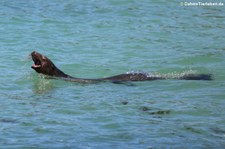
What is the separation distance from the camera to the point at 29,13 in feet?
52.5

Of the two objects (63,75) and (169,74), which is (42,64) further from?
(169,74)

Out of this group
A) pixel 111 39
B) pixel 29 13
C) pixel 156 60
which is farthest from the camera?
pixel 29 13

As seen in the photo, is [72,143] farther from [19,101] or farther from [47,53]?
[47,53]

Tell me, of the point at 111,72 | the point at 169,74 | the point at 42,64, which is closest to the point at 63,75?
the point at 42,64

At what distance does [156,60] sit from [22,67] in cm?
242

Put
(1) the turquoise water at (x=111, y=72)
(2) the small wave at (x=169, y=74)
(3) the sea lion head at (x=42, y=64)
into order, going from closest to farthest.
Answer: (1) the turquoise water at (x=111, y=72) → (3) the sea lion head at (x=42, y=64) → (2) the small wave at (x=169, y=74)

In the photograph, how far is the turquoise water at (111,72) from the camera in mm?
7727

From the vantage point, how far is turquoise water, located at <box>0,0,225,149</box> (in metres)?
7.73

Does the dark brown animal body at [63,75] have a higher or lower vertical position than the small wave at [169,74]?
higher

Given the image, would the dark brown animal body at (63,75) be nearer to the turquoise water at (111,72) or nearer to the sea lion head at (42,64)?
the sea lion head at (42,64)

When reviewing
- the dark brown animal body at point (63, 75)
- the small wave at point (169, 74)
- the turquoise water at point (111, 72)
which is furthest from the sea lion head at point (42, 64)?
the small wave at point (169, 74)

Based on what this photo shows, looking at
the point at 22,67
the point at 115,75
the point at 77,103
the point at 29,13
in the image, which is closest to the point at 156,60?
the point at 115,75

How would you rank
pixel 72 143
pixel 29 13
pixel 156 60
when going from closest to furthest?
1. pixel 72 143
2. pixel 156 60
3. pixel 29 13

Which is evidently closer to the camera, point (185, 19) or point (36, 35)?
point (36, 35)
